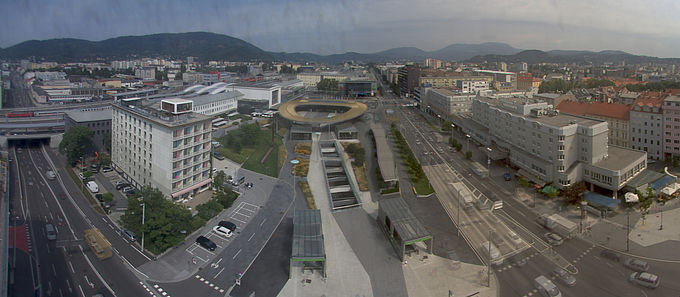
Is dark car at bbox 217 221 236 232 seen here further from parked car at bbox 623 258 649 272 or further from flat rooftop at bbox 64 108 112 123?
flat rooftop at bbox 64 108 112 123

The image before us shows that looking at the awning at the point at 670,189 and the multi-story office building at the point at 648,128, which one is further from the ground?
the multi-story office building at the point at 648,128

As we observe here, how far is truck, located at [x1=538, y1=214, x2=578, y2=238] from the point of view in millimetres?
15031

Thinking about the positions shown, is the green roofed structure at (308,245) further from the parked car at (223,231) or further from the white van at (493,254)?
the white van at (493,254)

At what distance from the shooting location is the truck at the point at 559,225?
49.3ft

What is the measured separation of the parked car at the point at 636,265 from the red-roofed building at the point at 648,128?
541 inches

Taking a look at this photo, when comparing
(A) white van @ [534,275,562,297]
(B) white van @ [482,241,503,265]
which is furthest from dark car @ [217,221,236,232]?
(A) white van @ [534,275,562,297]

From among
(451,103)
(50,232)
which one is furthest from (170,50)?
(50,232)

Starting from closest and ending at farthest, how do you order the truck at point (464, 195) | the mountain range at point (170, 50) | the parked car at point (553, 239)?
the parked car at point (553, 239) → the truck at point (464, 195) → the mountain range at point (170, 50)

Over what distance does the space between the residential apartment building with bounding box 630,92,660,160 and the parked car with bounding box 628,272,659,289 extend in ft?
47.8

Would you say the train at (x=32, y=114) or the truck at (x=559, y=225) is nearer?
the truck at (x=559, y=225)

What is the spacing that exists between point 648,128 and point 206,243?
83.1ft

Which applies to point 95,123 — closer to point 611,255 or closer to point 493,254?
point 493,254

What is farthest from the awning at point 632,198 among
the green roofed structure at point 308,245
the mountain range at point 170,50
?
the mountain range at point 170,50

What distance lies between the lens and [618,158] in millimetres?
19531
